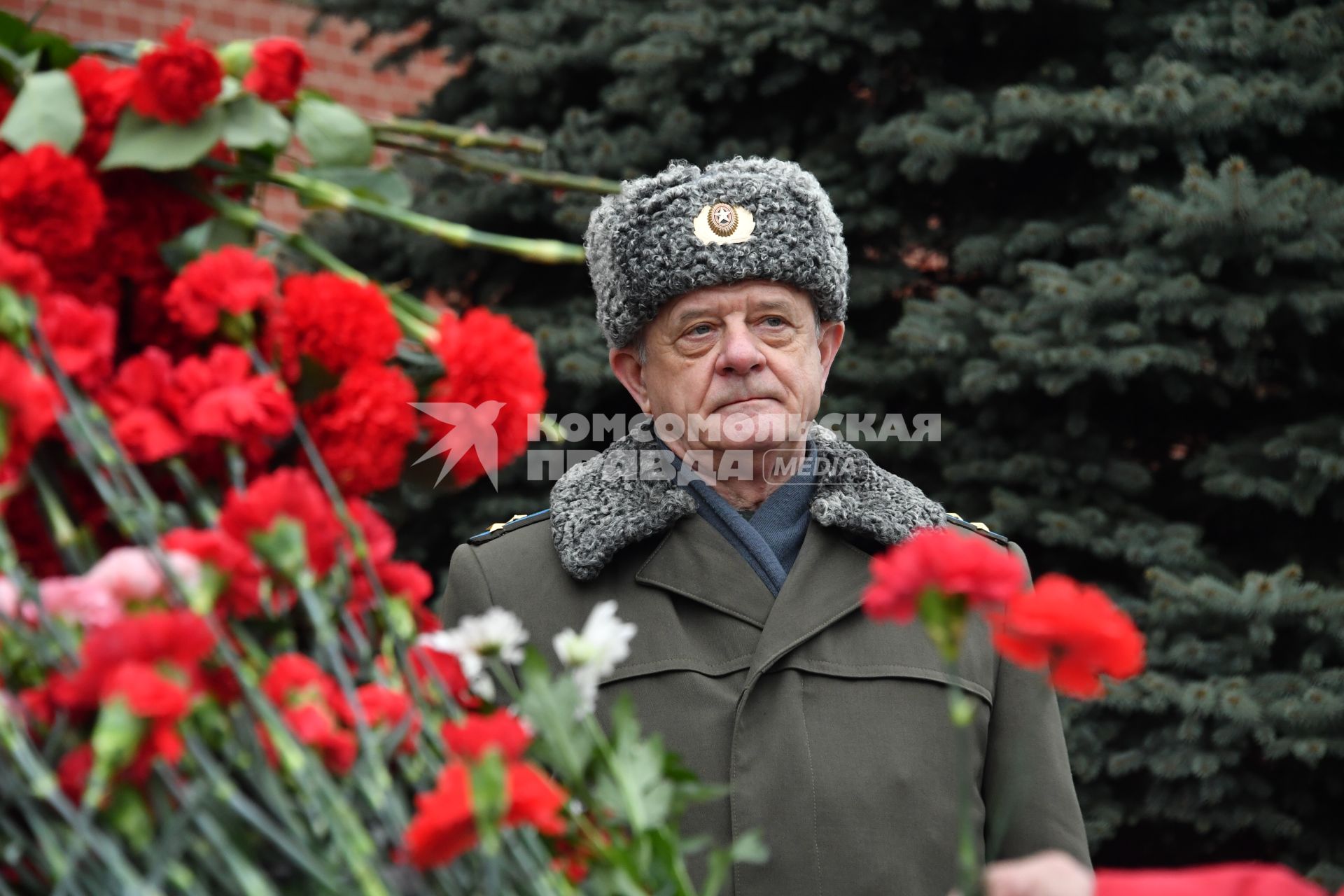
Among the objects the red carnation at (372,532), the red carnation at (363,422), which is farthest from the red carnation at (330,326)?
the red carnation at (372,532)

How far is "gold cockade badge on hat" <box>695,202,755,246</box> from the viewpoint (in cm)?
222

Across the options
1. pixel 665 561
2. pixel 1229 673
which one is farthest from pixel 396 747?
pixel 1229 673

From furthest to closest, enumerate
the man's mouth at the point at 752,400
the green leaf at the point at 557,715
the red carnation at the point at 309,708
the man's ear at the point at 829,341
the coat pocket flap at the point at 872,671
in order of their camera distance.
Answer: the man's ear at the point at 829,341 → the man's mouth at the point at 752,400 → the coat pocket flap at the point at 872,671 → the green leaf at the point at 557,715 → the red carnation at the point at 309,708

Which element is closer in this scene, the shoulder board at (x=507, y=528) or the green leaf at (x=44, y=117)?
the green leaf at (x=44, y=117)

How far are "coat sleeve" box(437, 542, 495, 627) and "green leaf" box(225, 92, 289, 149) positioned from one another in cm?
120

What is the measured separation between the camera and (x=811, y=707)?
7.06ft

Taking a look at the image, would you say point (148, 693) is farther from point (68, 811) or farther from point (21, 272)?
point (21, 272)

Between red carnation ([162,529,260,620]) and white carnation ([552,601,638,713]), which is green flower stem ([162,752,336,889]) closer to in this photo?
red carnation ([162,529,260,620])

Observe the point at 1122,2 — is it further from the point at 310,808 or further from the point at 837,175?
the point at 310,808

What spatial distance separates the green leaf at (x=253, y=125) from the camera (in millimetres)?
1178

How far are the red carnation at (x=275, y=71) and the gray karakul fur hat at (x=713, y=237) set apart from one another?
1.04 meters

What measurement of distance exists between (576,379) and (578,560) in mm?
1779

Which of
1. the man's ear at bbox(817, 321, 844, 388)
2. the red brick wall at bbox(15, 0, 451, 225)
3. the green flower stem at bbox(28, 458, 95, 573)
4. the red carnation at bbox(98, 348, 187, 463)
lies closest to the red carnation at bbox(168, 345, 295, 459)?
the red carnation at bbox(98, 348, 187, 463)

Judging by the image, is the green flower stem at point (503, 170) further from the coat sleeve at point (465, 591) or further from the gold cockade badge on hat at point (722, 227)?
the coat sleeve at point (465, 591)
